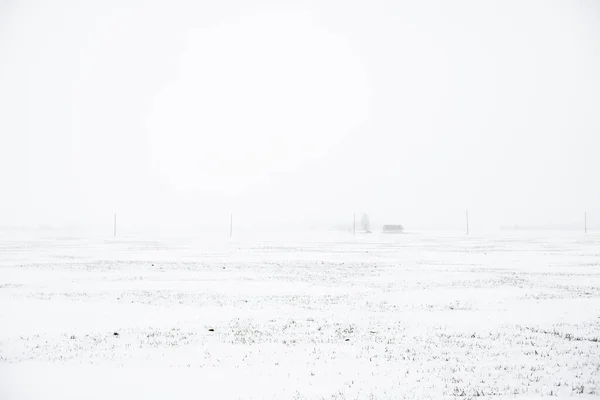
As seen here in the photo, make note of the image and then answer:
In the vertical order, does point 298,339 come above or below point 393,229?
below

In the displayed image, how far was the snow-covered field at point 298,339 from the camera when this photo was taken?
11.9 meters

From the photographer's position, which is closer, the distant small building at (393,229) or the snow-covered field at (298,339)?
the snow-covered field at (298,339)

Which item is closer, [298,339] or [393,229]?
[298,339]

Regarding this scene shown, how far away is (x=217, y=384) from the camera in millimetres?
12008

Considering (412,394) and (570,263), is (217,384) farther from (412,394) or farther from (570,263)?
(570,263)

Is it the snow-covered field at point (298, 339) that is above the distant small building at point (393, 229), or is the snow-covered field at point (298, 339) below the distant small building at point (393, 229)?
below

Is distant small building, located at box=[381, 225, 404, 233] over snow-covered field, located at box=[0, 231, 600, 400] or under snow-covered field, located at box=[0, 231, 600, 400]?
over

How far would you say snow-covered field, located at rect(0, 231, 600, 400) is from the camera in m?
11.9

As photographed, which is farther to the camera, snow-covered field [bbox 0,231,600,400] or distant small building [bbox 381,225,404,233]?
distant small building [bbox 381,225,404,233]

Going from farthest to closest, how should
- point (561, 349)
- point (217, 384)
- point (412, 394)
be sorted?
point (561, 349) → point (217, 384) → point (412, 394)

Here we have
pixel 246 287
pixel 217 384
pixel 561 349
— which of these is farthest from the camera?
pixel 246 287

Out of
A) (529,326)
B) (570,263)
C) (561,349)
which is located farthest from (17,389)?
(570,263)

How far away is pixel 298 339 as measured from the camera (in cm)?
1672

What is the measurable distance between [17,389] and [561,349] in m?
16.1
